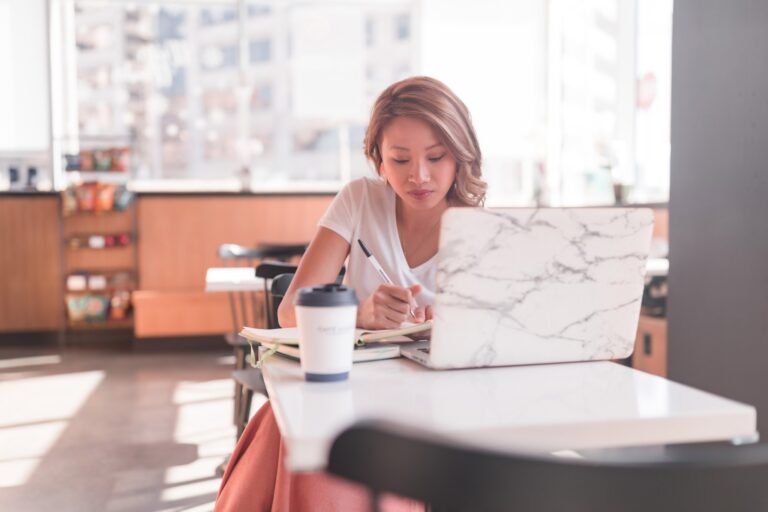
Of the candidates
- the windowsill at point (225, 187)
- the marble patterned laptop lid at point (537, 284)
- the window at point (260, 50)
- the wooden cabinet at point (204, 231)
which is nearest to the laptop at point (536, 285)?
the marble patterned laptop lid at point (537, 284)

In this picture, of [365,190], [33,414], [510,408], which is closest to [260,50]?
[33,414]

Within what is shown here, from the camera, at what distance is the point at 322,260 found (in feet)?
5.99

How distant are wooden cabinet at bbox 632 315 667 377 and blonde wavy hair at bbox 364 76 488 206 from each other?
2281 millimetres

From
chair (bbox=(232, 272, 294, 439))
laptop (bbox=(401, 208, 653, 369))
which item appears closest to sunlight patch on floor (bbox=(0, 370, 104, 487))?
chair (bbox=(232, 272, 294, 439))

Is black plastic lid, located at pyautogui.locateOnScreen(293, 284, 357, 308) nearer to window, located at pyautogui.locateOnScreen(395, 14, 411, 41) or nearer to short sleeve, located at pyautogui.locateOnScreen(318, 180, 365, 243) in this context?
short sleeve, located at pyautogui.locateOnScreen(318, 180, 365, 243)

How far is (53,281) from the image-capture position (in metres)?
6.14

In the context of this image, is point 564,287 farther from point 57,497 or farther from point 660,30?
point 660,30

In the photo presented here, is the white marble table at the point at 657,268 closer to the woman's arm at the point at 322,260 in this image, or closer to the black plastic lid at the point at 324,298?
the woman's arm at the point at 322,260

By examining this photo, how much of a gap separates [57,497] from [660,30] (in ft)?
14.1

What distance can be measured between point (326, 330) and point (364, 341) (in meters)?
0.28

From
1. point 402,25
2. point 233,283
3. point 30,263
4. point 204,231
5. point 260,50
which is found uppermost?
point 402,25

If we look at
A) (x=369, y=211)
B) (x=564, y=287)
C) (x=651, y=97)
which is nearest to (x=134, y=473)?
(x=369, y=211)

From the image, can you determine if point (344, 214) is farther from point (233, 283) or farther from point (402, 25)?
point (402, 25)

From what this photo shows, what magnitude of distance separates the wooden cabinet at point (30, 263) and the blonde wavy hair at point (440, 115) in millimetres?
4909
